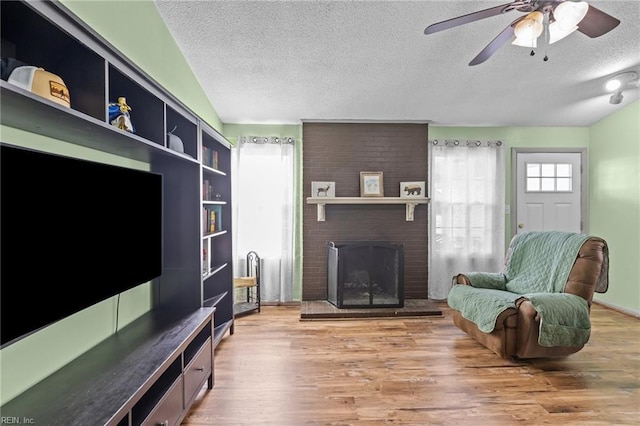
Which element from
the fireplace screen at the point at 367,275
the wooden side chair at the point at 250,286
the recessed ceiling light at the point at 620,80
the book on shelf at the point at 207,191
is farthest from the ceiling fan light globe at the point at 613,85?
the wooden side chair at the point at 250,286

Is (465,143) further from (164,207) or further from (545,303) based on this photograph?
(164,207)

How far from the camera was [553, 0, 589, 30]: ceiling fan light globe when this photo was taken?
159cm

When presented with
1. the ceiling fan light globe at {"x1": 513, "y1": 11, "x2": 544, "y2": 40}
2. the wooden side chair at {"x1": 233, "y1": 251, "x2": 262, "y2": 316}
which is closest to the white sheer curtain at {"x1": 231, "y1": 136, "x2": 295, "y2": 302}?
the wooden side chair at {"x1": 233, "y1": 251, "x2": 262, "y2": 316}

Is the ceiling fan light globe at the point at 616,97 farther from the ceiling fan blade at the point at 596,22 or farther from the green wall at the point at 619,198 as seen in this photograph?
the ceiling fan blade at the point at 596,22

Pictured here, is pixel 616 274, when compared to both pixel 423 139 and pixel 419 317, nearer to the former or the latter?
pixel 419 317

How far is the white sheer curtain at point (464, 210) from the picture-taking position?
14.3 ft

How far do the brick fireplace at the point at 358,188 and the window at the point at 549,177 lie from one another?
5.04ft

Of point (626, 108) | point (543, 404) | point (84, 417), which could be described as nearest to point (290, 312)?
point (543, 404)

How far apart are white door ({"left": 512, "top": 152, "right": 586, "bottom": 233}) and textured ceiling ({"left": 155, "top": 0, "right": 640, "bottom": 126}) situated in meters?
0.51

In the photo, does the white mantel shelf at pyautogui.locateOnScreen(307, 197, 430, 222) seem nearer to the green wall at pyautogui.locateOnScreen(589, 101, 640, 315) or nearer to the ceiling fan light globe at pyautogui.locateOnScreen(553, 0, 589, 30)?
the green wall at pyautogui.locateOnScreen(589, 101, 640, 315)

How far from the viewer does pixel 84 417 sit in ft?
3.74

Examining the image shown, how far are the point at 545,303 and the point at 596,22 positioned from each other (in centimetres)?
187

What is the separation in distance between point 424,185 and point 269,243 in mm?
2127

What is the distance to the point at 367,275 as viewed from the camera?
3.97m
